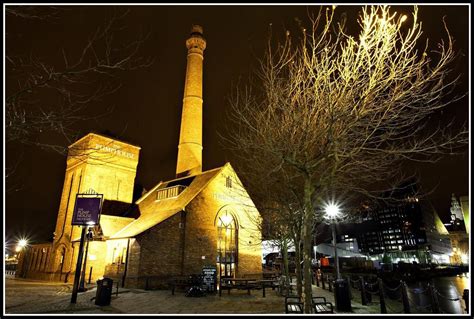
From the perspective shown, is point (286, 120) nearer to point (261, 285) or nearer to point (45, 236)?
point (261, 285)

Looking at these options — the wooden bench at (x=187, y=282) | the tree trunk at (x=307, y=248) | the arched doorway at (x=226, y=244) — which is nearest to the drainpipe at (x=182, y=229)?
the wooden bench at (x=187, y=282)

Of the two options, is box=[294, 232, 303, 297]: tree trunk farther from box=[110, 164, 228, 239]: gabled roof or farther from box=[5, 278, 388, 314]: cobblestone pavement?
box=[110, 164, 228, 239]: gabled roof

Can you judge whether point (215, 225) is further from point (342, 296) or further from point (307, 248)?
point (307, 248)

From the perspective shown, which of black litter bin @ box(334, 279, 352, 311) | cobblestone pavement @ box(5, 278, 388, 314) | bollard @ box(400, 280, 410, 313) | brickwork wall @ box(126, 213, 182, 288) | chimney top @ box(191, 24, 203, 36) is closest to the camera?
bollard @ box(400, 280, 410, 313)

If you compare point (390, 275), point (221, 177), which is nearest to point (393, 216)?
point (390, 275)

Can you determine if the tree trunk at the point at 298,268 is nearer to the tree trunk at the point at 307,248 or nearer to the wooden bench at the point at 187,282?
the wooden bench at the point at 187,282

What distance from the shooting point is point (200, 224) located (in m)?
23.5

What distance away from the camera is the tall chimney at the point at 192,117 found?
104 feet

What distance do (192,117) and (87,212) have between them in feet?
63.5

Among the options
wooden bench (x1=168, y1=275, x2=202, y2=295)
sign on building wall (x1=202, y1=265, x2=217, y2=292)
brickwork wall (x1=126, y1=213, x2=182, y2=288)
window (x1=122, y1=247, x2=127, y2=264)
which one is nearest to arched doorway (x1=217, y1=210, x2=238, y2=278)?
brickwork wall (x1=126, y1=213, x2=182, y2=288)

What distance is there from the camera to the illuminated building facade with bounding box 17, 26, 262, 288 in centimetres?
2103

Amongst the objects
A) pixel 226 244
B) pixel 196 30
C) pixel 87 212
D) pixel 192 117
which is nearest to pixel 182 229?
pixel 226 244

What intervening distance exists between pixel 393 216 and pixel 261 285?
130m

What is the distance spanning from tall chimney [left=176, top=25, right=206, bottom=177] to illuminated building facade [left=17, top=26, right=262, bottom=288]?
4.1 inches
